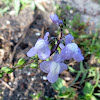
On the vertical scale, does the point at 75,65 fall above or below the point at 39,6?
below

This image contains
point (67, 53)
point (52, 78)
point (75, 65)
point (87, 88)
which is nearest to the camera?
point (67, 53)

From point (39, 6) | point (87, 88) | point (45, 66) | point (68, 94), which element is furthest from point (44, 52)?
point (39, 6)

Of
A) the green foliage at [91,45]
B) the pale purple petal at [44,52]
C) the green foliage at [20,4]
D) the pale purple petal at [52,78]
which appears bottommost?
the pale purple petal at [52,78]

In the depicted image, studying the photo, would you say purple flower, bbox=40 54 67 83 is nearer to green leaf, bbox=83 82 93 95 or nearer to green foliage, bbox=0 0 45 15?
green leaf, bbox=83 82 93 95

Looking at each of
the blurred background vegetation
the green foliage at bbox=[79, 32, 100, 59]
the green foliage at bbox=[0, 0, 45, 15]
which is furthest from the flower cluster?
the green foliage at bbox=[0, 0, 45, 15]

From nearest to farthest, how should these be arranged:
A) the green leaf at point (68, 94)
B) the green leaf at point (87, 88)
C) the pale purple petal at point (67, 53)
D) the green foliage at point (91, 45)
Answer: the pale purple petal at point (67, 53), the green leaf at point (68, 94), the green leaf at point (87, 88), the green foliage at point (91, 45)

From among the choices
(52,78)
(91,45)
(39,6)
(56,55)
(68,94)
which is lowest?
(68,94)

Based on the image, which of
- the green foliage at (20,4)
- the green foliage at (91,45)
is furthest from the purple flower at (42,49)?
the green foliage at (20,4)

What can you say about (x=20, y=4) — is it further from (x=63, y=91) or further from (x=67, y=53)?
(x=67, y=53)

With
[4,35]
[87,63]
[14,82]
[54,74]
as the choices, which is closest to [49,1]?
[4,35]

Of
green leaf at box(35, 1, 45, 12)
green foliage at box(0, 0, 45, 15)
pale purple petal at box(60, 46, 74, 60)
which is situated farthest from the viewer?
green leaf at box(35, 1, 45, 12)

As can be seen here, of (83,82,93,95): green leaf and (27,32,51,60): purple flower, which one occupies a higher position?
(27,32,51,60): purple flower

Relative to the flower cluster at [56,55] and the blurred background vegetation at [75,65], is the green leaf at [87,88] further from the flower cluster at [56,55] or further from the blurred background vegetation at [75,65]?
the flower cluster at [56,55]

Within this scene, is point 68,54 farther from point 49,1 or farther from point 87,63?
point 49,1
